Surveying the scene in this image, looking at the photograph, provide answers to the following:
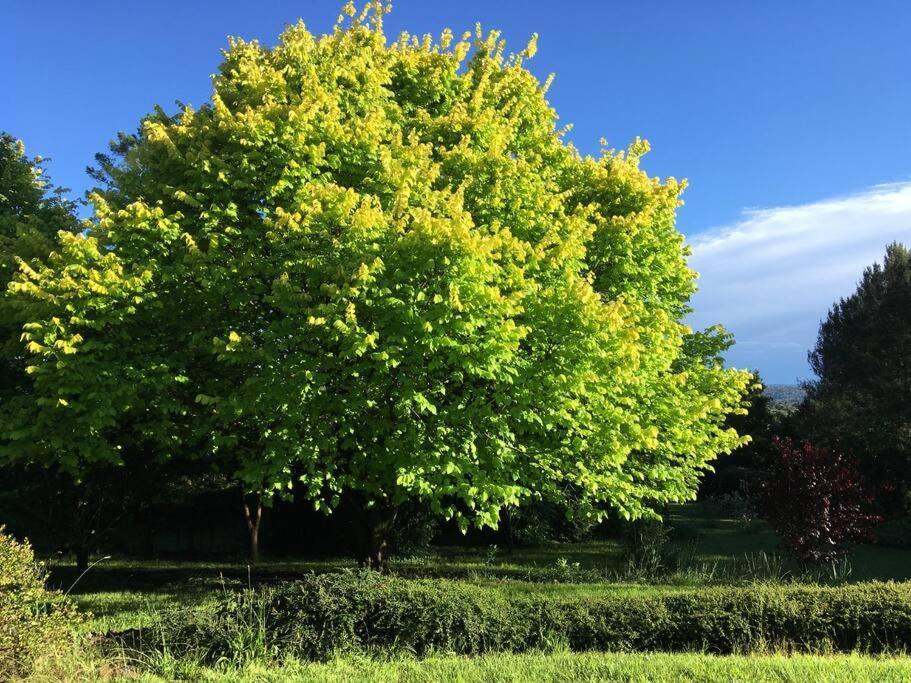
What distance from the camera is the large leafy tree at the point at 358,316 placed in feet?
32.4

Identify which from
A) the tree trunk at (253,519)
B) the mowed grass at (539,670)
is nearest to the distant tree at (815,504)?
the mowed grass at (539,670)

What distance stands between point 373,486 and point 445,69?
10.4 m

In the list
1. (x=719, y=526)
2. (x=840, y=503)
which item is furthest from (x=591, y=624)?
(x=719, y=526)

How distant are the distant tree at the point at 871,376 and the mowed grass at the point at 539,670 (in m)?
25.3

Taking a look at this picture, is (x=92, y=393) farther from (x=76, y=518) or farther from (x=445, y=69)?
(x=445, y=69)

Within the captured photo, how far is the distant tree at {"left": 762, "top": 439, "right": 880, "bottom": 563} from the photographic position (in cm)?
1619

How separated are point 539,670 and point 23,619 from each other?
219 inches

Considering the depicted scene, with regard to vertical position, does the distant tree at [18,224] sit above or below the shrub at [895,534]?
above

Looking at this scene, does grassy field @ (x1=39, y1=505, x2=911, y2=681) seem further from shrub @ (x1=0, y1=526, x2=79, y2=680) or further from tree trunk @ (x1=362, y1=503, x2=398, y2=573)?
tree trunk @ (x1=362, y1=503, x2=398, y2=573)

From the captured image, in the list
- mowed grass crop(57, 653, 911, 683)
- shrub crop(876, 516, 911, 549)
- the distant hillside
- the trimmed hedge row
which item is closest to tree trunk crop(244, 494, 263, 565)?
the trimmed hedge row

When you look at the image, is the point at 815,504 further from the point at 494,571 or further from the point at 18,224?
the point at 18,224

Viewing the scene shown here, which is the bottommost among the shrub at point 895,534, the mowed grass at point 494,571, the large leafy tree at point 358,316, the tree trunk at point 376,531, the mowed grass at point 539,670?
the shrub at point 895,534

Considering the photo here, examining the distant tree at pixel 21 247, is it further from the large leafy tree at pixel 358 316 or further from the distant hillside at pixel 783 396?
the distant hillside at pixel 783 396

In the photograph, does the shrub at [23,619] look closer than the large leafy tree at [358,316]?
Yes
